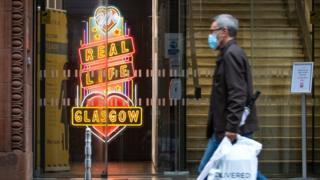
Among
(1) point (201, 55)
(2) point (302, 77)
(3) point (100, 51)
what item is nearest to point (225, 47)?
(2) point (302, 77)

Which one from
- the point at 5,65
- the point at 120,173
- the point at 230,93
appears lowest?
the point at 120,173

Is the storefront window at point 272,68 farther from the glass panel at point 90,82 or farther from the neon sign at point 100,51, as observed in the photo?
the neon sign at point 100,51

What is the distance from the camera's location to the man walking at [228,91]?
601cm

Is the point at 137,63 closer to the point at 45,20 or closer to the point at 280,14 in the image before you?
the point at 45,20

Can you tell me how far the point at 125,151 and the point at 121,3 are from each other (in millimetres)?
2793

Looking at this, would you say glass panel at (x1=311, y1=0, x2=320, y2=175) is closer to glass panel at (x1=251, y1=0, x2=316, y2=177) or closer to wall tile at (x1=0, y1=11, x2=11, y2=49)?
glass panel at (x1=251, y1=0, x2=316, y2=177)

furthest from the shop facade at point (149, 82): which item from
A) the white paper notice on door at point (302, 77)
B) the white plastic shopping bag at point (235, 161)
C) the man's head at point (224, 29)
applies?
the white plastic shopping bag at point (235, 161)

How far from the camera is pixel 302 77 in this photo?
11391 millimetres

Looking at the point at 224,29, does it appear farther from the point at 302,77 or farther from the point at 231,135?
the point at 302,77

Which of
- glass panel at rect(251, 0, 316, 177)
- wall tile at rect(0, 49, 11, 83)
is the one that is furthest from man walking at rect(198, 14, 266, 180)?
glass panel at rect(251, 0, 316, 177)

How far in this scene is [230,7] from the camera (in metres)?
13.2

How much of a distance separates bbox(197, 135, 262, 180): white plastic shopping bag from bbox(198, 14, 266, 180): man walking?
9cm

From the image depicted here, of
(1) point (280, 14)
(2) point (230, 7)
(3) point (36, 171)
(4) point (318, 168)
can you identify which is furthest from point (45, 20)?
(4) point (318, 168)

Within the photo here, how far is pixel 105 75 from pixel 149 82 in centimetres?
81
